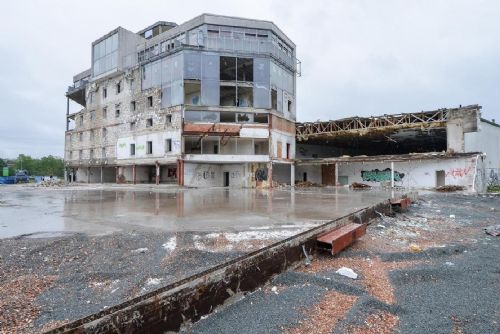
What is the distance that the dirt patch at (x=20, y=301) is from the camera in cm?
284

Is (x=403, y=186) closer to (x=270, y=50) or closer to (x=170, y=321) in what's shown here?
(x=270, y=50)

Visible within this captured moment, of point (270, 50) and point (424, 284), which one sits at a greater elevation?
point (270, 50)

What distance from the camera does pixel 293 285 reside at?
4141 millimetres

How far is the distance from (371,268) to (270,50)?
29.4 meters

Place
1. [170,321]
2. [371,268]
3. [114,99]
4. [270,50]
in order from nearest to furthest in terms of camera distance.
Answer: [170,321], [371,268], [270,50], [114,99]

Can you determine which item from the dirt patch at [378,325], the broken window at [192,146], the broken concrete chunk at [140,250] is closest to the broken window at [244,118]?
the broken window at [192,146]

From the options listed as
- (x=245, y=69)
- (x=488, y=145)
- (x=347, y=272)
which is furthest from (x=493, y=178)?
(x=347, y=272)

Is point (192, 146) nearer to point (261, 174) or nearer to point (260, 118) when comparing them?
point (260, 118)

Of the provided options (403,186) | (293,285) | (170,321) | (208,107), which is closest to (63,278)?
(170,321)

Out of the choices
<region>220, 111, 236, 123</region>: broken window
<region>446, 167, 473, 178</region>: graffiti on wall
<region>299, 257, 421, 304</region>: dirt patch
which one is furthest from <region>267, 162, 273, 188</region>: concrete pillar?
<region>299, 257, 421, 304</region>: dirt patch

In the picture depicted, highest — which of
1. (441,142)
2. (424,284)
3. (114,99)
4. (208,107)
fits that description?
(114,99)

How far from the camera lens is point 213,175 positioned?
31422 mm

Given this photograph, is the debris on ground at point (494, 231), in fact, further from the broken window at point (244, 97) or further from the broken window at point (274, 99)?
the broken window at point (244, 97)

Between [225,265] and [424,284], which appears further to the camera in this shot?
[424,284]
